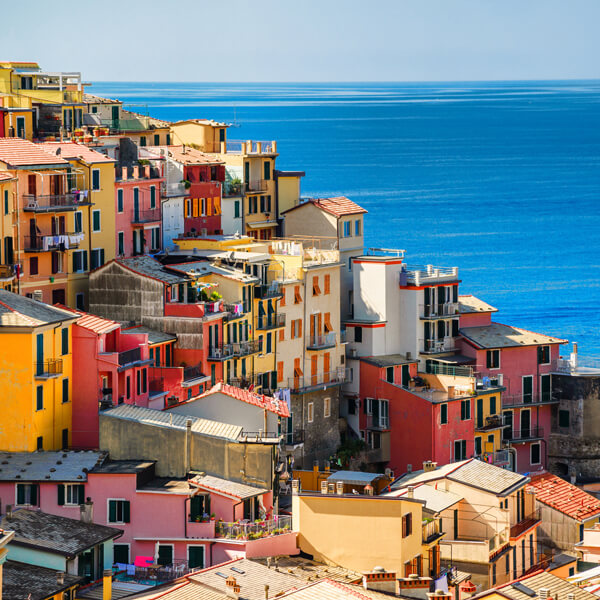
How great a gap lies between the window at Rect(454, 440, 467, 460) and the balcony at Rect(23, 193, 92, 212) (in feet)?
57.8

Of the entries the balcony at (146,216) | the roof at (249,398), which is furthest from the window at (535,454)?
the balcony at (146,216)

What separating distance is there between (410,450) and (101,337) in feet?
54.8

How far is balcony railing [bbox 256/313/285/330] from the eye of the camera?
69500mm

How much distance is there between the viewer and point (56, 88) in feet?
274

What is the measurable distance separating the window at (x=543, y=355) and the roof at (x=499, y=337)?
0.91 ft

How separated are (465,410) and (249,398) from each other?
13915mm

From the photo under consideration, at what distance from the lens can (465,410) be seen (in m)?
72.8

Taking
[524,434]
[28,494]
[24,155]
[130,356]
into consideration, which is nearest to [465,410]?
[524,434]

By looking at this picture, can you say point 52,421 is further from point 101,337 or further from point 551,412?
point 551,412

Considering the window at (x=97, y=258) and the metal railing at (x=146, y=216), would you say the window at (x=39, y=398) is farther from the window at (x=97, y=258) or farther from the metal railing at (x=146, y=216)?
the metal railing at (x=146, y=216)

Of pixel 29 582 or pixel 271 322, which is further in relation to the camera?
pixel 271 322

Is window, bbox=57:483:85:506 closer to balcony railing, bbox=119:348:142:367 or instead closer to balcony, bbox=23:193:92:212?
balcony railing, bbox=119:348:142:367

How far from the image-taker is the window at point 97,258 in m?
68.1

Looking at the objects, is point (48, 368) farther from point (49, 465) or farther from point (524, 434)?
point (524, 434)
